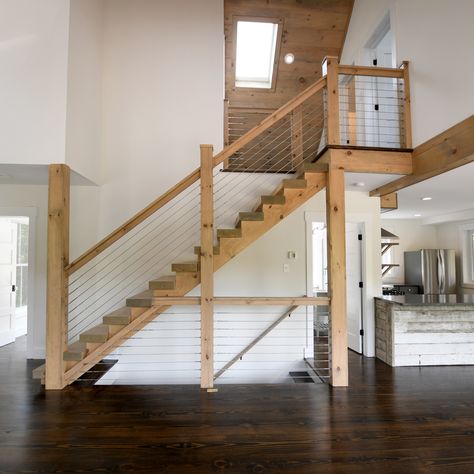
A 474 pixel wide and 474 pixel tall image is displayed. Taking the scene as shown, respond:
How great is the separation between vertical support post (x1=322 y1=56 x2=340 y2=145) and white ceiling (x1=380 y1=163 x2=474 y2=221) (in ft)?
4.04

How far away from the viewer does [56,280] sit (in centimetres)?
329

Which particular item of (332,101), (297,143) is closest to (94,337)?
(332,101)

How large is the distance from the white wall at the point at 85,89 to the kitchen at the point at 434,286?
4.15 metres

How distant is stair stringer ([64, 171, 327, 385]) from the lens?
3355mm

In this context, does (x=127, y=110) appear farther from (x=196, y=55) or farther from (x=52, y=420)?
(x=52, y=420)

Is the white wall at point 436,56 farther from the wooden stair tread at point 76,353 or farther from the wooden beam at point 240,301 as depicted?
the wooden stair tread at point 76,353

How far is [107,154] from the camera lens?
474 centimetres

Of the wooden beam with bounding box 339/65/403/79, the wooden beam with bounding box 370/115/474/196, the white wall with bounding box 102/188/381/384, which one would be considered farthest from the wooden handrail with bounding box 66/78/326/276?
the white wall with bounding box 102/188/381/384

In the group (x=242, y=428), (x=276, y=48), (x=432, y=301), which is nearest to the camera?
(x=242, y=428)

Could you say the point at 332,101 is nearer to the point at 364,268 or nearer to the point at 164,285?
the point at 364,268

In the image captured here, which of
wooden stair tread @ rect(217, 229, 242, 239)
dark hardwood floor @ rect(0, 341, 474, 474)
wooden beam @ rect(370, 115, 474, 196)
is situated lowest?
dark hardwood floor @ rect(0, 341, 474, 474)

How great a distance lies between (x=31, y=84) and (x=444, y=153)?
423cm

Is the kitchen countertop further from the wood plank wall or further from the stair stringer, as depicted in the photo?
the wood plank wall

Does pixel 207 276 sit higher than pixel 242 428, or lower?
higher
